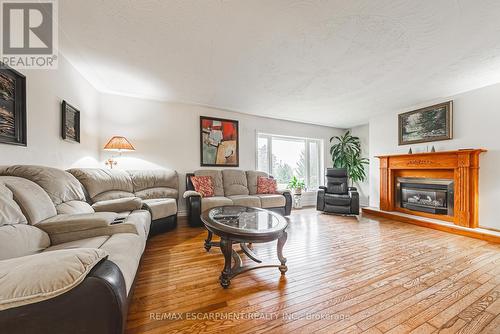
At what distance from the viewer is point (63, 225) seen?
1.41 m

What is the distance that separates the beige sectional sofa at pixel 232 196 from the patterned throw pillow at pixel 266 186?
10 cm

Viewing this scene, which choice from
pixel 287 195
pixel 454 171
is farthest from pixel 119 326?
pixel 454 171

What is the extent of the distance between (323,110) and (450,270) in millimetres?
3364

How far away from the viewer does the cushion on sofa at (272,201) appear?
3725 mm

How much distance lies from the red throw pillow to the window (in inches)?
62.7

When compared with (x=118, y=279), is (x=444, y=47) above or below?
above

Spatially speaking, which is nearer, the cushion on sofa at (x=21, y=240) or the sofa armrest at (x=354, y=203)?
the cushion on sofa at (x=21, y=240)

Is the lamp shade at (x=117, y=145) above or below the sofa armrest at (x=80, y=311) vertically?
above

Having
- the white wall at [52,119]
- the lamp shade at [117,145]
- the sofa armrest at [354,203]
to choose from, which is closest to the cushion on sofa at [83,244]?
the white wall at [52,119]

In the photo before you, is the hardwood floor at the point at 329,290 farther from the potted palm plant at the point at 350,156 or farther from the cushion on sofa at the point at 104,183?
the potted palm plant at the point at 350,156

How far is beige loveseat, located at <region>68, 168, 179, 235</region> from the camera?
7.85ft

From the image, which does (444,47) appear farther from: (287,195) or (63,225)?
(63,225)

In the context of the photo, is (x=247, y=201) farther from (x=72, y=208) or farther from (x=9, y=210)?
(x=9, y=210)

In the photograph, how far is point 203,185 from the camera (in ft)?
12.2
